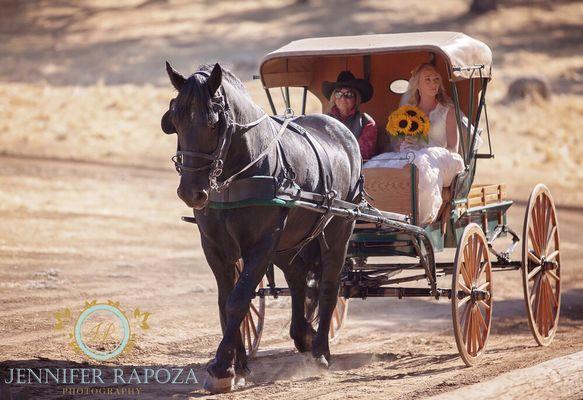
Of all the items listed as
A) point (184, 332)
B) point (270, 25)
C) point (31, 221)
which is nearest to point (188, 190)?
point (184, 332)

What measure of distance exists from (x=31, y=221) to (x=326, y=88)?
251 inches

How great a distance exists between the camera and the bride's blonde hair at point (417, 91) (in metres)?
8.65

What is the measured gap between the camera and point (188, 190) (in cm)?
574

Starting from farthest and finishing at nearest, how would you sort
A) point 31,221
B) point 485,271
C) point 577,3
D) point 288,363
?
point 577,3 → point 31,221 → point 485,271 → point 288,363

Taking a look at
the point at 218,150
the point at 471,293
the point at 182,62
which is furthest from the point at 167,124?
the point at 182,62

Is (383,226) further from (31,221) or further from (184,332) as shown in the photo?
(31,221)

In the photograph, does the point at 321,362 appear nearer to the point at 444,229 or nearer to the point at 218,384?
the point at 218,384

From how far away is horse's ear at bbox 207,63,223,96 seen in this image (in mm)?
5785

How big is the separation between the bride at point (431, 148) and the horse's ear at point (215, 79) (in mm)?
2350

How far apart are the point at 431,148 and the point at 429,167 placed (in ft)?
1.14

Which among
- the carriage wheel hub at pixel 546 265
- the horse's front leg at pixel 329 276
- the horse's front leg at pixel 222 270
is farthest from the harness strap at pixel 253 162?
the carriage wheel hub at pixel 546 265

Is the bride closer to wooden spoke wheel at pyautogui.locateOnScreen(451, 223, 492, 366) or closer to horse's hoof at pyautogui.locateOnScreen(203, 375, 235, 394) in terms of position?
wooden spoke wheel at pyautogui.locateOnScreen(451, 223, 492, 366)

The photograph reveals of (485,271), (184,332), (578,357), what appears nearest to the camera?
(578,357)

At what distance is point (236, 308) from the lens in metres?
6.15
